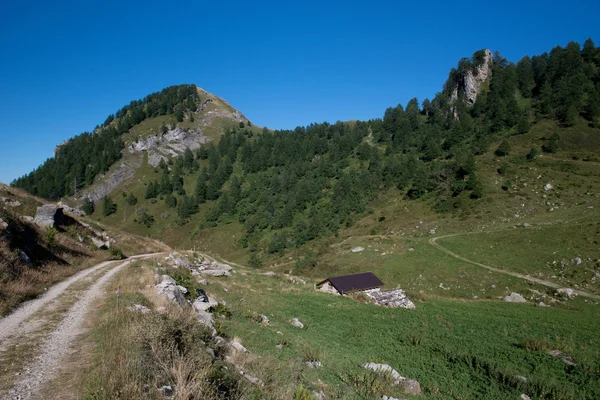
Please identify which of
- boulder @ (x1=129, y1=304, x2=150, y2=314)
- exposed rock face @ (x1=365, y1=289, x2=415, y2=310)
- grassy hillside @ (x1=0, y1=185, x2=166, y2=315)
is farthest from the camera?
exposed rock face @ (x1=365, y1=289, x2=415, y2=310)

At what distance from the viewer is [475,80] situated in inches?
6299

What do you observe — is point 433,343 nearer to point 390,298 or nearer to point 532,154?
point 390,298

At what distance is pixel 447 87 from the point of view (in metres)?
→ 175

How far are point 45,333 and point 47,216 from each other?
24163 mm

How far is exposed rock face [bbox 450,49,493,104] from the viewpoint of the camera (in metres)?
156

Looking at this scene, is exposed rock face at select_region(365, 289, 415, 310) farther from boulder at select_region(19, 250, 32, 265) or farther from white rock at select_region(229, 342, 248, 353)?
boulder at select_region(19, 250, 32, 265)

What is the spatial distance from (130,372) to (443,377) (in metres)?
13.1

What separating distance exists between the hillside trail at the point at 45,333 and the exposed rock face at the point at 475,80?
178 metres

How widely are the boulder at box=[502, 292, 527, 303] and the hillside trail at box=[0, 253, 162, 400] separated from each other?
143 ft

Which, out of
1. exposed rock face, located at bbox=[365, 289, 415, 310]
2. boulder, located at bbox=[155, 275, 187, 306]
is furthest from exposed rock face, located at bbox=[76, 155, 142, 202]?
boulder, located at bbox=[155, 275, 187, 306]

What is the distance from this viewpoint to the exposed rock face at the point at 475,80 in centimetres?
15638

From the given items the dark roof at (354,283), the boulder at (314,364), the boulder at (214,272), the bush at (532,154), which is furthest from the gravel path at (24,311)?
the bush at (532,154)

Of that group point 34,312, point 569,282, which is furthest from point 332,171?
point 34,312

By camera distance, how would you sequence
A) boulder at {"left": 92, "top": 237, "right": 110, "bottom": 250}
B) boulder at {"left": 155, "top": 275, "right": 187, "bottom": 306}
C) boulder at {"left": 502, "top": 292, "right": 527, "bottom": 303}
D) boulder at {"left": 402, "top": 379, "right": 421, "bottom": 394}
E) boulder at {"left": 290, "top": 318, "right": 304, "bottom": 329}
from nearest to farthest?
1. boulder at {"left": 402, "top": 379, "right": 421, "bottom": 394}
2. boulder at {"left": 155, "top": 275, "right": 187, "bottom": 306}
3. boulder at {"left": 290, "top": 318, "right": 304, "bottom": 329}
4. boulder at {"left": 92, "top": 237, "right": 110, "bottom": 250}
5. boulder at {"left": 502, "top": 292, "right": 527, "bottom": 303}
